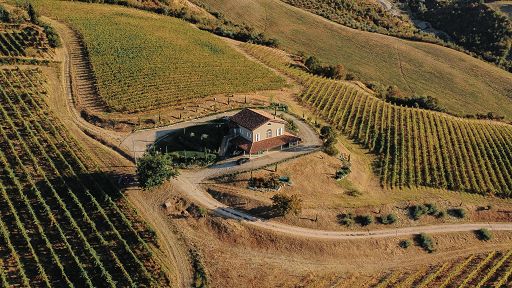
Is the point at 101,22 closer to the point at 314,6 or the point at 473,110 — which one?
the point at 314,6

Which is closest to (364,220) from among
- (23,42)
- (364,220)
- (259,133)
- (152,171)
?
(364,220)

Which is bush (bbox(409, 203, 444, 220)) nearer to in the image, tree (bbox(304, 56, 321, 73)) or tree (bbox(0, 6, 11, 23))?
tree (bbox(304, 56, 321, 73))

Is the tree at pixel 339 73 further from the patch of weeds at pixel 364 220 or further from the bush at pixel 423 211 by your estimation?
the patch of weeds at pixel 364 220

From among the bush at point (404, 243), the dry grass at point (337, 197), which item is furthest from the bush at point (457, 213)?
the bush at point (404, 243)

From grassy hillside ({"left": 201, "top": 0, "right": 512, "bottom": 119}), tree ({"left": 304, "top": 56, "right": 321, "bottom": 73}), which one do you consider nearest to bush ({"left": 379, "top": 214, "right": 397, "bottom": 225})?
grassy hillside ({"left": 201, "top": 0, "right": 512, "bottom": 119})

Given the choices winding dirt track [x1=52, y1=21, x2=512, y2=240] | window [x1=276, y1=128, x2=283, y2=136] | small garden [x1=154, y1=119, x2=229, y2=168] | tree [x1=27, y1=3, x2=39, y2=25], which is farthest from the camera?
tree [x1=27, y1=3, x2=39, y2=25]
